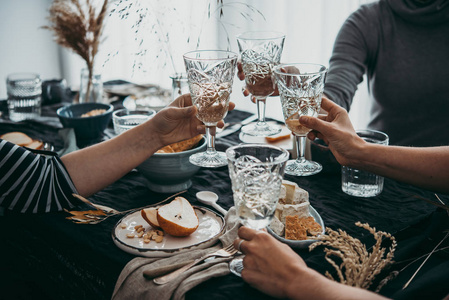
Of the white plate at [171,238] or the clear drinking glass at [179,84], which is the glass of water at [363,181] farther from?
the clear drinking glass at [179,84]

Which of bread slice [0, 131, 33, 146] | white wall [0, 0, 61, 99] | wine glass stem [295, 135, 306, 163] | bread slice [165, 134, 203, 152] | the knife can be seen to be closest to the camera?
wine glass stem [295, 135, 306, 163]

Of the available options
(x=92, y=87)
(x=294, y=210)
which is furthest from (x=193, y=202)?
(x=92, y=87)

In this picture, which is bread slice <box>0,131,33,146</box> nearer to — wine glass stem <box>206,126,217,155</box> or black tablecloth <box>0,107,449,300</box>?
black tablecloth <box>0,107,449,300</box>

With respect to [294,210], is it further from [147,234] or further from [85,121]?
[85,121]

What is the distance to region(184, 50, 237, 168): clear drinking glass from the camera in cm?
119

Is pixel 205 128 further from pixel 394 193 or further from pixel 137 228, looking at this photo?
pixel 394 193

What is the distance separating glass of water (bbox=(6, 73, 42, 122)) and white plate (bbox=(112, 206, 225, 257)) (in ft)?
4.04

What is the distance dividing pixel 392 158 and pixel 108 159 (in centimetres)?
82

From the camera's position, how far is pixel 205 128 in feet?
4.44

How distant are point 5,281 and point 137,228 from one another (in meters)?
0.69

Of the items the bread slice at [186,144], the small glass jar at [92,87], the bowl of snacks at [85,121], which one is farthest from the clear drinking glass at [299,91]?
the small glass jar at [92,87]

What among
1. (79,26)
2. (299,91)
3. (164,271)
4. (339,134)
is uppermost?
(79,26)

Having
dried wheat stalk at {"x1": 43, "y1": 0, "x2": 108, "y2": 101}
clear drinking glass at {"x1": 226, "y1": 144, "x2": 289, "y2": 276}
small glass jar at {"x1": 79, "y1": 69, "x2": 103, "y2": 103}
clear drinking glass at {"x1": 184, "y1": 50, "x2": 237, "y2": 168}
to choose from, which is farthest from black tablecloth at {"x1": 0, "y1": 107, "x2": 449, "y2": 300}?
dried wheat stalk at {"x1": 43, "y1": 0, "x2": 108, "y2": 101}

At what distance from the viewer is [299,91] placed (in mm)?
1154
